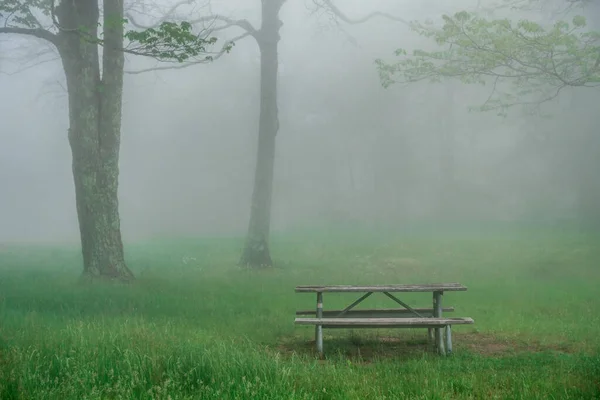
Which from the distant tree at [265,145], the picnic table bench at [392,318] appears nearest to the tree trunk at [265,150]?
the distant tree at [265,145]

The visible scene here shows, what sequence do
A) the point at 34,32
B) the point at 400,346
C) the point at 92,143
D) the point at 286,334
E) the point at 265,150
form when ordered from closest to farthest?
1. the point at 400,346
2. the point at 286,334
3. the point at 34,32
4. the point at 92,143
5. the point at 265,150

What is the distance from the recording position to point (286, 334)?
10.1 metres

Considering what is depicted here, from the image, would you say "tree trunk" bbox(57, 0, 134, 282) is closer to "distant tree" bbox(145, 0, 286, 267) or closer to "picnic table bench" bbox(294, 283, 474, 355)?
"distant tree" bbox(145, 0, 286, 267)

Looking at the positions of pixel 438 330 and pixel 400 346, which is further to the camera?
pixel 400 346

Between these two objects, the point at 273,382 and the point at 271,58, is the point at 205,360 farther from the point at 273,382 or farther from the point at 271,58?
the point at 271,58

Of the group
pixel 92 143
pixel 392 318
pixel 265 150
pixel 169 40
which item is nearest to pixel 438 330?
pixel 392 318

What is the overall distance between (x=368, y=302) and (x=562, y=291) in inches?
195

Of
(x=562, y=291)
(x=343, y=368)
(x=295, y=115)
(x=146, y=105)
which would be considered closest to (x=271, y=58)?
(x=562, y=291)

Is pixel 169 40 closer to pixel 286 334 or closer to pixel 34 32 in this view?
pixel 34 32

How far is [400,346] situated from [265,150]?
1241cm

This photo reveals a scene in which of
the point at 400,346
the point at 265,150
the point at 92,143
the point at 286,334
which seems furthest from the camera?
the point at 265,150

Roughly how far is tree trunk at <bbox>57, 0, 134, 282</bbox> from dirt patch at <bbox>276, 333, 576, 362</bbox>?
6387 millimetres

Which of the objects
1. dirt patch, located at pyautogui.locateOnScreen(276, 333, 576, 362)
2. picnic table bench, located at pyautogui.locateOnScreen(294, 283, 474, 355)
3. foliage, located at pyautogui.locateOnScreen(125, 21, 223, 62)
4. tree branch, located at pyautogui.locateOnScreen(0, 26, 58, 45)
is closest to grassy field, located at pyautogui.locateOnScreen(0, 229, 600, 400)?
dirt patch, located at pyautogui.locateOnScreen(276, 333, 576, 362)

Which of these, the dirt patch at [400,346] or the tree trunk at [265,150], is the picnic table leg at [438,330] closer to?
the dirt patch at [400,346]
